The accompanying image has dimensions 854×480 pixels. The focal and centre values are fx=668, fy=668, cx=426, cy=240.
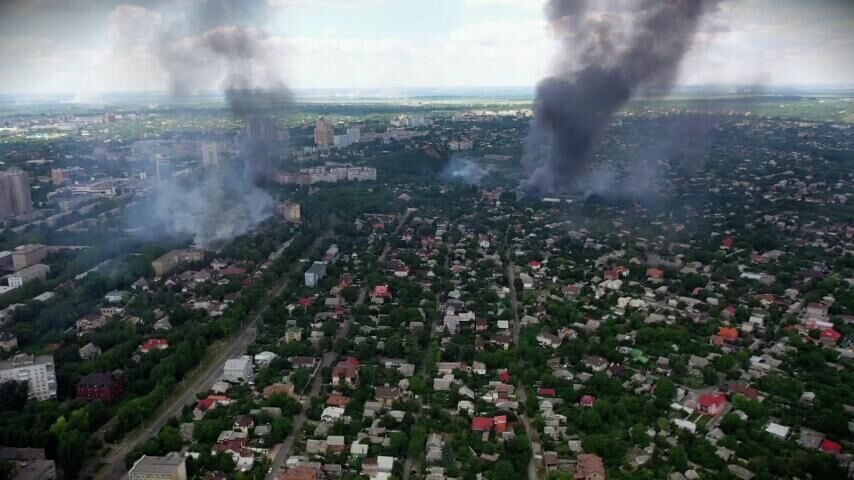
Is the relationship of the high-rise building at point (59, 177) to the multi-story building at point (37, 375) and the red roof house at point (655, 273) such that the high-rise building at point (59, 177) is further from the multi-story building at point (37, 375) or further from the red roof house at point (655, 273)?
the red roof house at point (655, 273)

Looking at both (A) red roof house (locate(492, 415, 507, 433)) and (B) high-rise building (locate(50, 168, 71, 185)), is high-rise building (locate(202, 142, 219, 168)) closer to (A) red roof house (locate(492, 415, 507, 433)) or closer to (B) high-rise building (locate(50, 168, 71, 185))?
(B) high-rise building (locate(50, 168, 71, 185))

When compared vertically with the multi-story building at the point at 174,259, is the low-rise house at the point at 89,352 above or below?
below

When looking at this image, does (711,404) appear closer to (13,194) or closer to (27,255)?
(27,255)

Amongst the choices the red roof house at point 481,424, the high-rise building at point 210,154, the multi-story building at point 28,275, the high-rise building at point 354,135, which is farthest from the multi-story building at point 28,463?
the high-rise building at point 354,135

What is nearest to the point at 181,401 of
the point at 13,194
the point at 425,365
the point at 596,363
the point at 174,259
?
the point at 425,365

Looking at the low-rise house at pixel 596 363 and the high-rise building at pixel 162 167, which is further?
the high-rise building at pixel 162 167

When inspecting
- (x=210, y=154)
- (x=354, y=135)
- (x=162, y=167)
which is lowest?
(x=162, y=167)

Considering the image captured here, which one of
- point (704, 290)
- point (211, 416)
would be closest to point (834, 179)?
point (704, 290)
